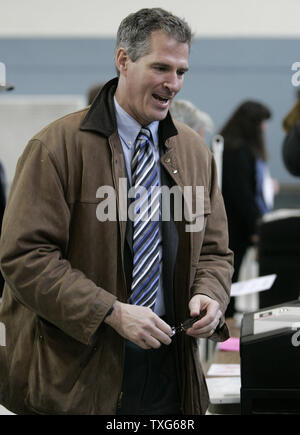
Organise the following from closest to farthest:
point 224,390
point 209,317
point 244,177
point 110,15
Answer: point 209,317 → point 110,15 → point 224,390 → point 244,177

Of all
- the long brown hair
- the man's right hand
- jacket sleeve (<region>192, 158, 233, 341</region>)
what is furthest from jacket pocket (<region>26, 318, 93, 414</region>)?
the long brown hair

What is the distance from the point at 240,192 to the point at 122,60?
2.56m

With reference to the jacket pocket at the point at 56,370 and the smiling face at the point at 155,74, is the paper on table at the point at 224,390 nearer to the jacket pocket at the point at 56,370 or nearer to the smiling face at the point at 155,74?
the jacket pocket at the point at 56,370

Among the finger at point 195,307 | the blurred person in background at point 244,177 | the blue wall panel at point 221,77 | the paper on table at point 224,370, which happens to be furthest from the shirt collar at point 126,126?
the blue wall panel at point 221,77

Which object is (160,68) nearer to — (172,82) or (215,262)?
(172,82)

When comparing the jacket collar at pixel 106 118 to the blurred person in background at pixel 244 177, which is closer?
the jacket collar at pixel 106 118

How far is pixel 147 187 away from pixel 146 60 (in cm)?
27

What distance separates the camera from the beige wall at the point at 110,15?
1.76 m

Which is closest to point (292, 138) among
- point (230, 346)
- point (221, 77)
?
point (230, 346)

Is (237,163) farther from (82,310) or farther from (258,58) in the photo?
(258,58)

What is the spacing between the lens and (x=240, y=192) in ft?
13.1

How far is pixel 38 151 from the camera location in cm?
144

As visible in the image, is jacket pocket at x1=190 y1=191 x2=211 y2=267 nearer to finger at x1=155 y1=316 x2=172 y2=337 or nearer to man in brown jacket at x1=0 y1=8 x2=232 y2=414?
man in brown jacket at x1=0 y1=8 x2=232 y2=414

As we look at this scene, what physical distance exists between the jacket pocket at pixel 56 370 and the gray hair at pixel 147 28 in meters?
0.60
